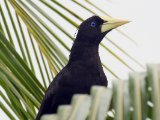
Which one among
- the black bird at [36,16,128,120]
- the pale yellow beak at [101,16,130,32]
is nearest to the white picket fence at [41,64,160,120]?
the black bird at [36,16,128,120]

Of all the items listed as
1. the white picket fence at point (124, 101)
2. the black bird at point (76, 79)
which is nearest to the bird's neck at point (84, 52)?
the black bird at point (76, 79)

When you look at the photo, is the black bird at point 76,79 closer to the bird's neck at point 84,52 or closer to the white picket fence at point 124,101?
the bird's neck at point 84,52

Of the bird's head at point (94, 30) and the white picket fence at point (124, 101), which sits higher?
the bird's head at point (94, 30)

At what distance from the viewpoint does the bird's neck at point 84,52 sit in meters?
1.51

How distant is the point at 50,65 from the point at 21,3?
0.54 feet

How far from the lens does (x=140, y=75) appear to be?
417 millimetres

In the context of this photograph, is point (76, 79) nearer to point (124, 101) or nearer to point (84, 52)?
point (84, 52)

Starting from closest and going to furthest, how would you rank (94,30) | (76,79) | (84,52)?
(76,79), (84,52), (94,30)

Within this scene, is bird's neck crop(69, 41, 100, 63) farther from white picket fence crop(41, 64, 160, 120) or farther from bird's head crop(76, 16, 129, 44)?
white picket fence crop(41, 64, 160, 120)

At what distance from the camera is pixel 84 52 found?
1569 millimetres

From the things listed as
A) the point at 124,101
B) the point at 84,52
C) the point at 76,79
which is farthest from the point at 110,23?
the point at 124,101

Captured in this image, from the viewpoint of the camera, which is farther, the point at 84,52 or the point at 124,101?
the point at 84,52

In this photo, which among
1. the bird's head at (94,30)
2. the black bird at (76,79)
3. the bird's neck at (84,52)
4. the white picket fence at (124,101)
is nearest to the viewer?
the white picket fence at (124,101)

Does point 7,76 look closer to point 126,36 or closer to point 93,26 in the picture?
point 126,36
